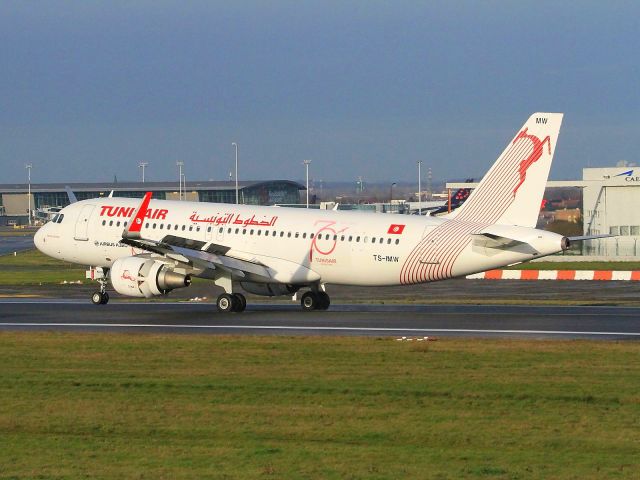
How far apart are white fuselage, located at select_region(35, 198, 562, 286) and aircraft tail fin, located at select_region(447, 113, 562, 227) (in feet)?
2.66

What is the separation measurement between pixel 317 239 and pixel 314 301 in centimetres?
270

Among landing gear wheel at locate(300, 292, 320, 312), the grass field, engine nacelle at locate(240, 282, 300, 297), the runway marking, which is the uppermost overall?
engine nacelle at locate(240, 282, 300, 297)

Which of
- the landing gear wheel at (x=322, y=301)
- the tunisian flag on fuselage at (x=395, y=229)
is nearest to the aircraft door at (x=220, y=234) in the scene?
the landing gear wheel at (x=322, y=301)

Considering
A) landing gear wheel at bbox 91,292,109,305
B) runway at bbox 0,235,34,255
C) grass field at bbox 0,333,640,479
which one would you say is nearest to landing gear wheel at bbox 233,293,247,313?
landing gear wheel at bbox 91,292,109,305

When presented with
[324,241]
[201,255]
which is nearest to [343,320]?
[324,241]

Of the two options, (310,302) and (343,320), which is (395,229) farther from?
(310,302)

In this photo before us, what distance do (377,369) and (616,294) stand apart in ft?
108

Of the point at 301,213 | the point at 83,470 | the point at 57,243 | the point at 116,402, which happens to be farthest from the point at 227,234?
the point at 83,470

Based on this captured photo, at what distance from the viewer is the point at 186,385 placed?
85.6 ft

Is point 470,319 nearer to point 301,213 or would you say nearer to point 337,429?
point 301,213

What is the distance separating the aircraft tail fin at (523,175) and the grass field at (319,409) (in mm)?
Answer: 10455

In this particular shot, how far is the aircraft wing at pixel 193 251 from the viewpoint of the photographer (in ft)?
142

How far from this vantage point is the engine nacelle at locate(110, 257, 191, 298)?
142ft

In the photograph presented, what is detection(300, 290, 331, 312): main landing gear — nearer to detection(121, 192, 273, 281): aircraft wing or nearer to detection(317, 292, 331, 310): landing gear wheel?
detection(317, 292, 331, 310): landing gear wheel
